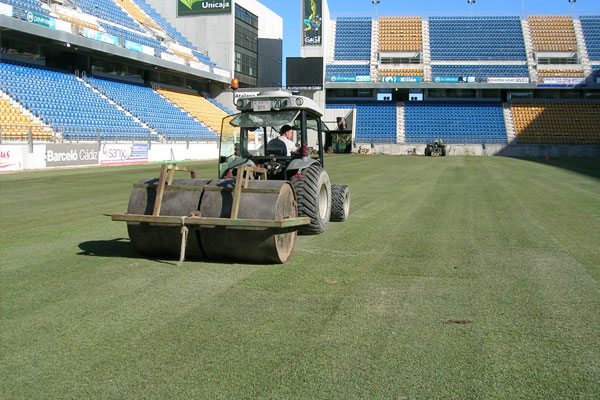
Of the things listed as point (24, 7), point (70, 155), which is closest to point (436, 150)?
point (70, 155)

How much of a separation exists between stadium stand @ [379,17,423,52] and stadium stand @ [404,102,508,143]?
644cm

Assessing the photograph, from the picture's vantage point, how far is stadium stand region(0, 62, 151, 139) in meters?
26.8

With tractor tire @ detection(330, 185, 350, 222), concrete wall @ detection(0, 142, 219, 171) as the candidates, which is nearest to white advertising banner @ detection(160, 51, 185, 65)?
concrete wall @ detection(0, 142, 219, 171)

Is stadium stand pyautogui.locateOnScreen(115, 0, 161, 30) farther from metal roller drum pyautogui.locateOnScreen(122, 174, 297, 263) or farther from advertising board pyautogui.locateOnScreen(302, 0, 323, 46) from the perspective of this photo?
metal roller drum pyautogui.locateOnScreen(122, 174, 297, 263)

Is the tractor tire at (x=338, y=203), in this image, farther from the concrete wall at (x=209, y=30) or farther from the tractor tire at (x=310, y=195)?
the concrete wall at (x=209, y=30)

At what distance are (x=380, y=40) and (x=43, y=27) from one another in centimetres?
3605

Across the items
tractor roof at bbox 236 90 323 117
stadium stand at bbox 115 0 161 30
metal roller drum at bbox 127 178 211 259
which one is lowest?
metal roller drum at bbox 127 178 211 259

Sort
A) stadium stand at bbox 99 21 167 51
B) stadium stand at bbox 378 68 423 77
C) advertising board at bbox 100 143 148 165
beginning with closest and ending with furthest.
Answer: advertising board at bbox 100 143 148 165
stadium stand at bbox 99 21 167 51
stadium stand at bbox 378 68 423 77

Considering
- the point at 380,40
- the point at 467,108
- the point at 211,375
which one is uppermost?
the point at 380,40

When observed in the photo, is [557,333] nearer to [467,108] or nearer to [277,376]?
[277,376]

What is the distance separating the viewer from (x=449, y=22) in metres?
58.3

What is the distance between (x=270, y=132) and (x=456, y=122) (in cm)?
4618

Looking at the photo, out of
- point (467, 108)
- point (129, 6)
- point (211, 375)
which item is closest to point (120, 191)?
point (211, 375)

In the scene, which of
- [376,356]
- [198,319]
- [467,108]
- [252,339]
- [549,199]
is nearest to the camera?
[376,356]
